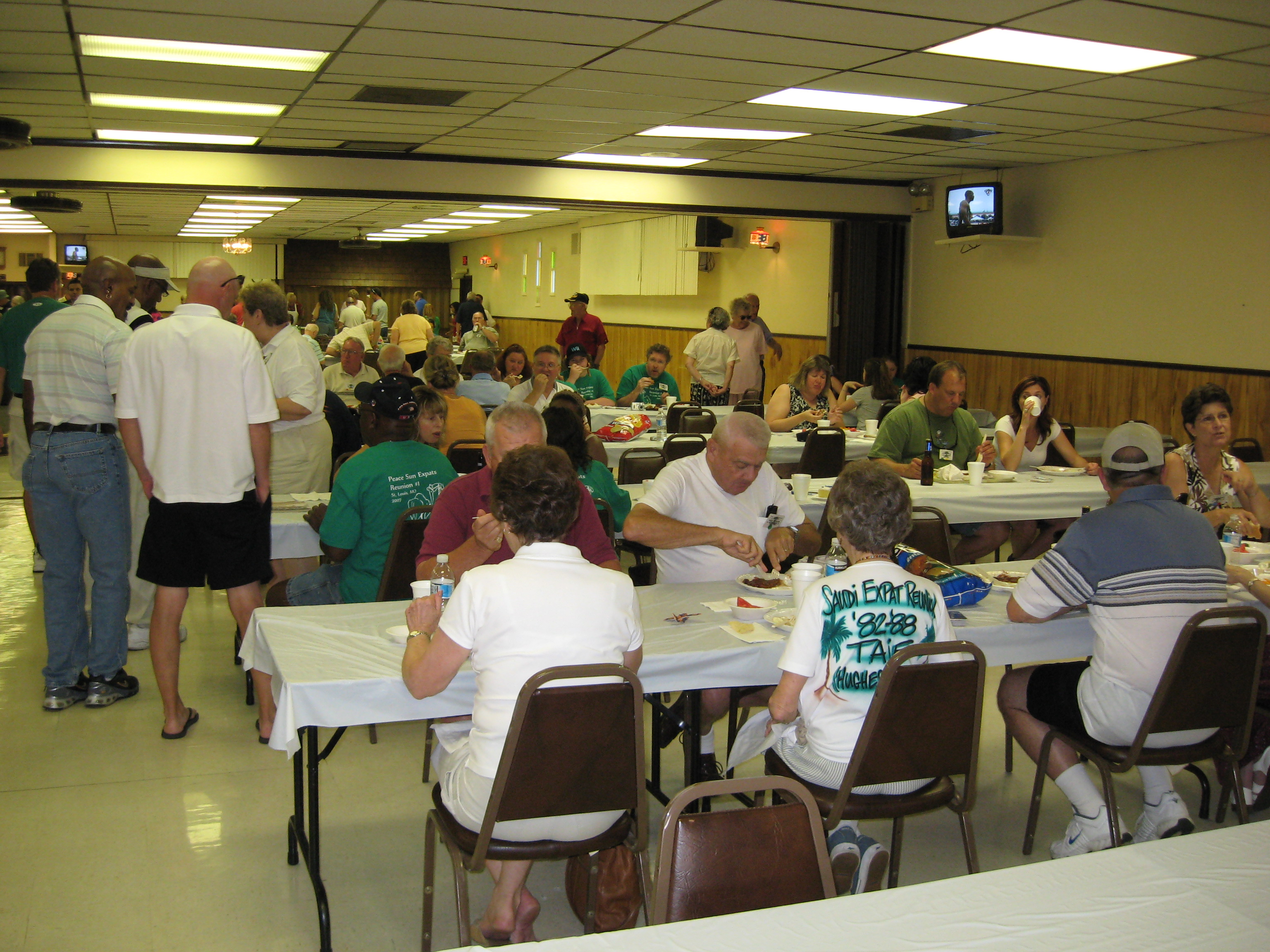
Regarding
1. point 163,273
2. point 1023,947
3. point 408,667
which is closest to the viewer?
point 1023,947

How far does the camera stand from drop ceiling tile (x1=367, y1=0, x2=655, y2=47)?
4.62 meters

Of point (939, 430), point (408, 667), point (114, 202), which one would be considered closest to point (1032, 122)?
point (939, 430)

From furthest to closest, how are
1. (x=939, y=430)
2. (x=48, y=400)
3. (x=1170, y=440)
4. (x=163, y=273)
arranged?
(x=1170, y=440) < (x=939, y=430) < (x=163, y=273) < (x=48, y=400)

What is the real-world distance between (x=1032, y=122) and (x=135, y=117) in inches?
240

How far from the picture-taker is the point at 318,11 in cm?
468

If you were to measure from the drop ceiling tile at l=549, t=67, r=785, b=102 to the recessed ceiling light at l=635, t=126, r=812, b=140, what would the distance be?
130 cm

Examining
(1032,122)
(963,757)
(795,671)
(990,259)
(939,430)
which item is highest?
(1032,122)

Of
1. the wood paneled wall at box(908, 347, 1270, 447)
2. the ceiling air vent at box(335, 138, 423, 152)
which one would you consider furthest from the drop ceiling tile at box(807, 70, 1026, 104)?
the ceiling air vent at box(335, 138, 423, 152)

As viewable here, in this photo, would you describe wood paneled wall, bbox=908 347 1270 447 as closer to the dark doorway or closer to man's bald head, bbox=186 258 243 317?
the dark doorway

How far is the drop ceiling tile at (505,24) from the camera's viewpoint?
15.2ft

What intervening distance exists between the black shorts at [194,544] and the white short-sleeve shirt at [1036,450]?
4.10 metres

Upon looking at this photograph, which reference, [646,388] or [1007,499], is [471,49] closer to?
[1007,499]

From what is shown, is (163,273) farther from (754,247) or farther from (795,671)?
(754,247)

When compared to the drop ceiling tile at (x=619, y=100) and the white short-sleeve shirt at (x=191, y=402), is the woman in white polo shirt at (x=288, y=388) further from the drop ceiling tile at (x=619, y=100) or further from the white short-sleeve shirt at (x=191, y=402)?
the drop ceiling tile at (x=619, y=100)
